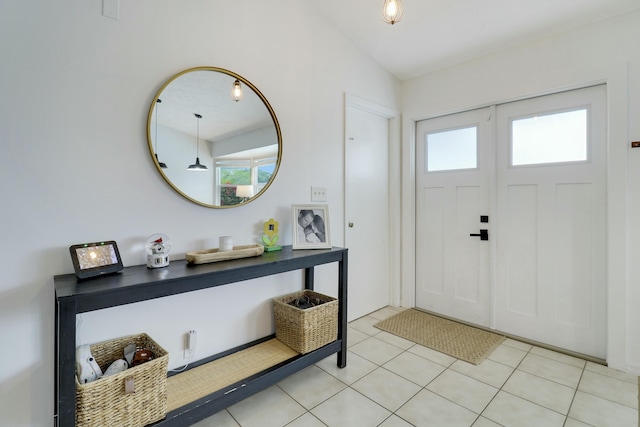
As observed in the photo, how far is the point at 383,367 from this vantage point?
217 cm

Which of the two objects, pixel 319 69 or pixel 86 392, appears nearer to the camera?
pixel 86 392

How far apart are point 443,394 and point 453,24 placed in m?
2.70

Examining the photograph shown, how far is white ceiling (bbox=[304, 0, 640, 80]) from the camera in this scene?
214cm

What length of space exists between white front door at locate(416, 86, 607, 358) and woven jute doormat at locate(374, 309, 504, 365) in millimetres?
170

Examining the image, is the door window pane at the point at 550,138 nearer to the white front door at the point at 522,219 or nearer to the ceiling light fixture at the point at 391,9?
the white front door at the point at 522,219

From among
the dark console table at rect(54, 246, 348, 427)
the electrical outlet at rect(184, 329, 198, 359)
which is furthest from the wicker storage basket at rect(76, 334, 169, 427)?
the electrical outlet at rect(184, 329, 198, 359)

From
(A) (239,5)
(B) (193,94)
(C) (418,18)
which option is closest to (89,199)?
(B) (193,94)

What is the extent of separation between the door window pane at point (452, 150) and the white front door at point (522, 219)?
10 millimetres

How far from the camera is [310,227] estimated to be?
227 cm

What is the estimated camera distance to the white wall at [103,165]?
1.33 metres

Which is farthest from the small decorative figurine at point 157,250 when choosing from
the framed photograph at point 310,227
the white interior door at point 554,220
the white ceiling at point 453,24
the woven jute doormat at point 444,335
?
the white interior door at point 554,220

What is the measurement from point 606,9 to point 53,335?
3804mm

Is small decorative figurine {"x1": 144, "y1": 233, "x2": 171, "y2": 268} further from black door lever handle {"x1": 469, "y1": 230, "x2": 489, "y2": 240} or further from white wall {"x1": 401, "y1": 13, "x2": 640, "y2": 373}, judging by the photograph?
white wall {"x1": 401, "y1": 13, "x2": 640, "y2": 373}

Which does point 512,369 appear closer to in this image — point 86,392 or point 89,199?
point 86,392
